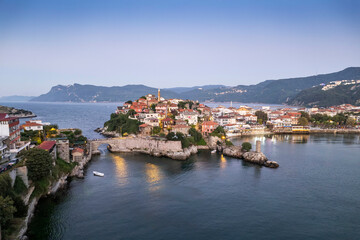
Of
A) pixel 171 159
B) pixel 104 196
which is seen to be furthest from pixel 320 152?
pixel 104 196

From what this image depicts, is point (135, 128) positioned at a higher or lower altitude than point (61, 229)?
higher

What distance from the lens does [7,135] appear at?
2298cm

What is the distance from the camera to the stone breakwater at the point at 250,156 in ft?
104

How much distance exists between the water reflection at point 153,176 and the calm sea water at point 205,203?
9 centimetres

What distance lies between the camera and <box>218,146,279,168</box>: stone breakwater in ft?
104

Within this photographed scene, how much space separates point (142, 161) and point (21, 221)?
1849 centimetres

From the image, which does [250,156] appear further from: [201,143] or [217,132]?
[217,132]

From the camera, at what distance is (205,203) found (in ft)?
68.1

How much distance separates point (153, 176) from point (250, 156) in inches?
542

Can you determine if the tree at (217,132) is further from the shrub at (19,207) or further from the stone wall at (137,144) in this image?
the shrub at (19,207)

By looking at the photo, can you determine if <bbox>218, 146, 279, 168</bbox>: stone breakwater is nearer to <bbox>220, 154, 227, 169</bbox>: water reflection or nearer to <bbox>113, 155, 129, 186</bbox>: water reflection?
<bbox>220, 154, 227, 169</bbox>: water reflection

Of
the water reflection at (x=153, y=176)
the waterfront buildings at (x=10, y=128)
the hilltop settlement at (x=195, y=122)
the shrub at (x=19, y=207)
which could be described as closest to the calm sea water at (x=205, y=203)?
the water reflection at (x=153, y=176)

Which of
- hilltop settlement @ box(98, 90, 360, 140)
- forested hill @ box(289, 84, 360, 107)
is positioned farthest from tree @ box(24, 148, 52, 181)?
forested hill @ box(289, 84, 360, 107)

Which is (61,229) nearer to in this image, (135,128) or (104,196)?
(104,196)
